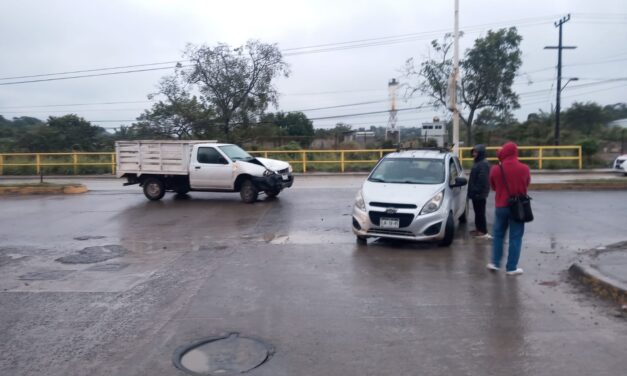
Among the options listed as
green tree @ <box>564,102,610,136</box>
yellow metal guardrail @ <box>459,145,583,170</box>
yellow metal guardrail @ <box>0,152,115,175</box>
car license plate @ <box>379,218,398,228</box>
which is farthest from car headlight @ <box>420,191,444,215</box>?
green tree @ <box>564,102,610,136</box>

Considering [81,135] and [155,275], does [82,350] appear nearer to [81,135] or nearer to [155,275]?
[155,275]

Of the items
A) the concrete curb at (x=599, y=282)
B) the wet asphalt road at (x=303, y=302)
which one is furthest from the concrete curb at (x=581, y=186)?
the concrete curb at (x=599, y=282)

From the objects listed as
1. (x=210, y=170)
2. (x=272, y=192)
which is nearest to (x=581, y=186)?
(x=272, y=192)

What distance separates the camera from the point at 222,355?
5.04m

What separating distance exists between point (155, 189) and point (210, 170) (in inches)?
80.6

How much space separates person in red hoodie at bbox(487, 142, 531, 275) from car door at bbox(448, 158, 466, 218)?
2.13 m

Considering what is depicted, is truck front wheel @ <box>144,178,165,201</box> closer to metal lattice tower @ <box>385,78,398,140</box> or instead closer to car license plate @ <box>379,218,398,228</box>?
car license plate @ <box>379,218,398,228</box>

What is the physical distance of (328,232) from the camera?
1138cm

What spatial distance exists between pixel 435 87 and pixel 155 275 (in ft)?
113

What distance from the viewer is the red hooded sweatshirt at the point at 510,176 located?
303 inches

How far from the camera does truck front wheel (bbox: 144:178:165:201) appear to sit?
17.2 m

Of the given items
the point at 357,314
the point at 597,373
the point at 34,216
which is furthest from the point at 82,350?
the point at 34,216

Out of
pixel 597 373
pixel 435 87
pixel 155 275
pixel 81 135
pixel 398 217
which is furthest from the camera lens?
pixel 81 135

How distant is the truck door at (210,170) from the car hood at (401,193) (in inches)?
270
